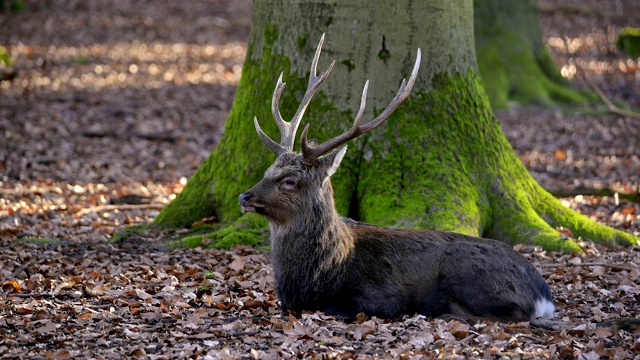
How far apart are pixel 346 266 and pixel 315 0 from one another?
9.62 ft

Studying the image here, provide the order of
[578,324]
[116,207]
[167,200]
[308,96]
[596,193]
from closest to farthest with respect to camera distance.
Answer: [578,324]
[308,96]
[116,207]
[596,193]
[167,200]

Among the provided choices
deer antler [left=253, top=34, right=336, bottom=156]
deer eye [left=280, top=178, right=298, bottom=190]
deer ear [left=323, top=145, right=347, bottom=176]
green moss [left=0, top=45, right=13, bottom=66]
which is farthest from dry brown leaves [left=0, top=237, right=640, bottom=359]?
green moss [left=0, top=45, right=13, bottom=66]

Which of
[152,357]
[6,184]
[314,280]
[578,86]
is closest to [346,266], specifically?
[314,280]

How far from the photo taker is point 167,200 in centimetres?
1034

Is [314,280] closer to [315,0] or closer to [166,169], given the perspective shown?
[315,0]

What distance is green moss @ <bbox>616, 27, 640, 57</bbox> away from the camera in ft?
65.4

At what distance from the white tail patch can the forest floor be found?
9.1 inches

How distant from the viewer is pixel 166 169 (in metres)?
12.1

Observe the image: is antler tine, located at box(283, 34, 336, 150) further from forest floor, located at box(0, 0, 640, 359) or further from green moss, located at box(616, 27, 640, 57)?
green moss, located at box(616, 27, 640, 57)

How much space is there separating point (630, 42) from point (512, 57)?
20.1 ft

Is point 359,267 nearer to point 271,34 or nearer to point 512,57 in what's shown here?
point 271,34

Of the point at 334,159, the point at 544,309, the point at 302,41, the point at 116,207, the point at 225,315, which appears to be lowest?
the point at 225,315

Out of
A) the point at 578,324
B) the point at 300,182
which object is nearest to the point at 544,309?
the point at 578,324

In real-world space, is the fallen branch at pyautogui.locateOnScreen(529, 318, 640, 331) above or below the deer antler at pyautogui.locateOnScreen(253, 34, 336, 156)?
below
